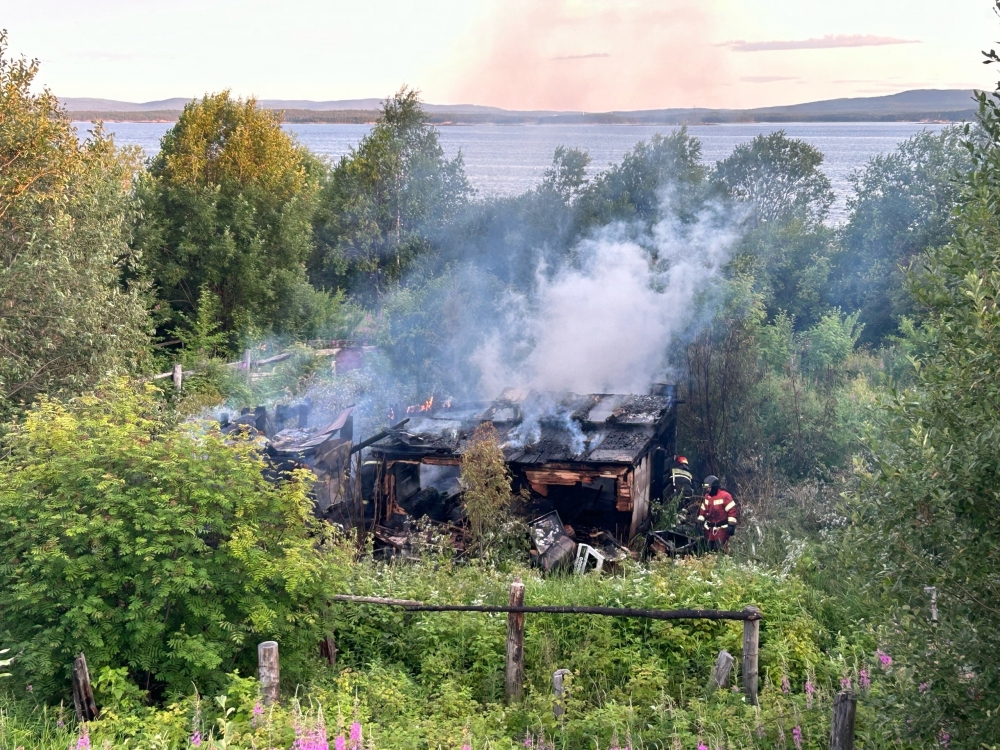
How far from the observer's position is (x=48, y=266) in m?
13.5

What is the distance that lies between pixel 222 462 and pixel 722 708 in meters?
4.52

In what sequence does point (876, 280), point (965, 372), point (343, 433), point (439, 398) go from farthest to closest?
point (876, 280) → point (439, 398) → point (343, 433) → point (965, 372)

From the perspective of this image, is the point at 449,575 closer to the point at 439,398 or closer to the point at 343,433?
the point at 343,433

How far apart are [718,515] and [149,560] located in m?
8.22

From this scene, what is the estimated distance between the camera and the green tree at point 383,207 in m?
33.5

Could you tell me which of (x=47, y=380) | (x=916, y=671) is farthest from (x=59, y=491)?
(x=47, y=380)

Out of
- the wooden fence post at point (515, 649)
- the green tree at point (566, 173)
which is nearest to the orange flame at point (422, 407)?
the wooden fence post at point (515, 649)

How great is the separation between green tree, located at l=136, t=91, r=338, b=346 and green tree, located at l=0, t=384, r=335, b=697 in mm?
16731

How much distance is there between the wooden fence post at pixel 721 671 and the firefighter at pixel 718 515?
4.93 m

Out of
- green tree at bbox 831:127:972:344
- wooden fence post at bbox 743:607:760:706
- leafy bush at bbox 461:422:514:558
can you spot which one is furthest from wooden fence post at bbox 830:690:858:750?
green tree at bbox 831:127:972:344

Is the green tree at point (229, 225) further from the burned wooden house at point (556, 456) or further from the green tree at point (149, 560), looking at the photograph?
the green tree at point (149, 560)

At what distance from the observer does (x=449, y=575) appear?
978cm

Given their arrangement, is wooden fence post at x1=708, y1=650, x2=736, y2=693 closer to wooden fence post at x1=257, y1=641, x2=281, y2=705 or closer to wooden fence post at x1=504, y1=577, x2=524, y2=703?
wooden fence post at x1=504, y1=577, x2=524, y2=703

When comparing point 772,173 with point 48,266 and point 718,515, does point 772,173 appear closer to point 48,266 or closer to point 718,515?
point 718,515
